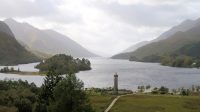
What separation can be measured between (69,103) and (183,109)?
4191 cm

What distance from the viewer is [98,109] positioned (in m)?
94.8

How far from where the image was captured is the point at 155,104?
99750mm

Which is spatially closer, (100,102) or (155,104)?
(155,104)

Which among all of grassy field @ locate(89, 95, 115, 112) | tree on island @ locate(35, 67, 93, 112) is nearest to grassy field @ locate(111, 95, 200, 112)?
grassy field @ locate(89, 95, 115, 112)

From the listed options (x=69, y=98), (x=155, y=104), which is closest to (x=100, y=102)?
(x=155, y=104)

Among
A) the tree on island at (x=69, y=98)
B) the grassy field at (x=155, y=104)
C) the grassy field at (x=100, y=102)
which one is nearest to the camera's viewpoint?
the tree on island at (x=69, y=98)

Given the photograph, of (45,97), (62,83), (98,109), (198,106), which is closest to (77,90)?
(62,83)

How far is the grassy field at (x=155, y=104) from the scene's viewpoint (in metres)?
93.1

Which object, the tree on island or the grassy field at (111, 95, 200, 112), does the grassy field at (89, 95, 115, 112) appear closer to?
the grassy field at (111, 95, 200, 112)

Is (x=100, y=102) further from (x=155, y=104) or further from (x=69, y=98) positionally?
(x=69, y=98)

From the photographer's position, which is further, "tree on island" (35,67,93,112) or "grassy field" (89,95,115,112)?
"grassy field" (89,95,115,112)

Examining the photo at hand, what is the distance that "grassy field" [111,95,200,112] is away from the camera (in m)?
93.1

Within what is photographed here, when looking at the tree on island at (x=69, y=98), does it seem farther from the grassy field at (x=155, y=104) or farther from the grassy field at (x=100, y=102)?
the grassy field at (x=155, y=104)

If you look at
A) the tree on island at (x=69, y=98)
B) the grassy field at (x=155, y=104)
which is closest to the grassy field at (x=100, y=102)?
the grassy field at (x=155, y=104)
